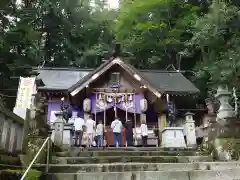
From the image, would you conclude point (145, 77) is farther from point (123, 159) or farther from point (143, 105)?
point (123, 159)

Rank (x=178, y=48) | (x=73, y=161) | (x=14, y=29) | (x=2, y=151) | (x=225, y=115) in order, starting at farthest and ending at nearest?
(x=178, y=48), (x=14, y=29), (x=225, y=115), (x=73, y=161), (x=2, y=151)

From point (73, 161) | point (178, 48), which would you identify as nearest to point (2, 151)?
point (73, 161)

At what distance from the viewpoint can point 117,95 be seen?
16469 millimetres

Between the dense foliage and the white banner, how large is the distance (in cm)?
357

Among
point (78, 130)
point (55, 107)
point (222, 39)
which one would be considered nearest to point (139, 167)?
point (78, 130)

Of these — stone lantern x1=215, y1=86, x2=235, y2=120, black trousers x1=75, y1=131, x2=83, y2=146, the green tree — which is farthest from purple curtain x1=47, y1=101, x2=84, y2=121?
stone lantern x1=215, y1=86, x2=235, y2=120

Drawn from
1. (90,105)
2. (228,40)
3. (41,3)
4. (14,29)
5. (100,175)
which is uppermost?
(41,3)

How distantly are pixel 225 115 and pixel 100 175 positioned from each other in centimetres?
429

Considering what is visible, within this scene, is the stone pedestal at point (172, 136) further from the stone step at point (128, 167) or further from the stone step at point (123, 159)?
the stone step at point (128, 167)

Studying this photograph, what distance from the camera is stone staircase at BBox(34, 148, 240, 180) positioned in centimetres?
576

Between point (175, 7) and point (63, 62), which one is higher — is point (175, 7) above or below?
above

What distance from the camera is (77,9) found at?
99.4ft

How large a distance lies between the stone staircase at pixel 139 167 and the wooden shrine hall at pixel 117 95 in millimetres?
7432

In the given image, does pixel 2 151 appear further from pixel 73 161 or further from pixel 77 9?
pixel 77 9
